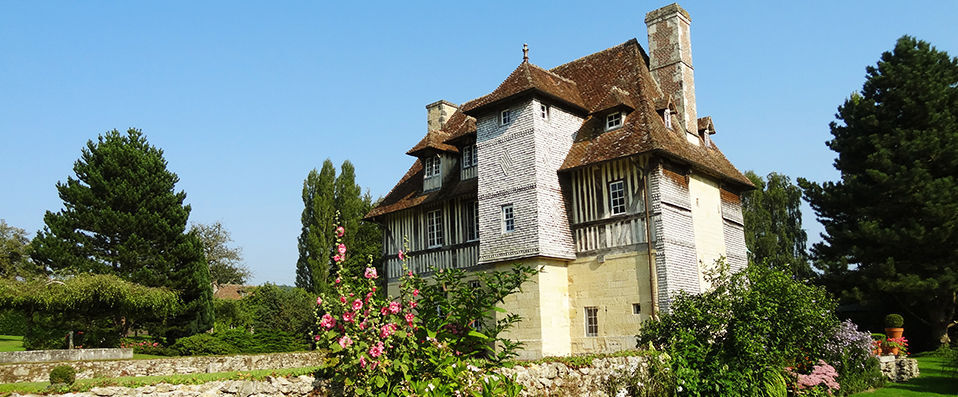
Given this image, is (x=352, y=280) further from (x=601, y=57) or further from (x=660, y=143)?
(x=601, y=57)

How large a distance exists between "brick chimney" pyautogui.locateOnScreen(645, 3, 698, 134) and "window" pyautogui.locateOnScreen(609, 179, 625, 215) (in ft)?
11.5

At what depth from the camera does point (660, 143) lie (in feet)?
60.7

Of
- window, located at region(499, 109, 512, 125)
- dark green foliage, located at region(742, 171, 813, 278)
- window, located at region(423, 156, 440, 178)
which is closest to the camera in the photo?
window, located at region(499, 109, 512, 125)

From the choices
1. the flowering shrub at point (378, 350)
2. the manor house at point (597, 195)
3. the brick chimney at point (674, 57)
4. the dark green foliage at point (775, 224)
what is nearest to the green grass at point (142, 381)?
the flowering shrub at point (378, 350)

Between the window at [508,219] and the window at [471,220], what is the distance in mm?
2037

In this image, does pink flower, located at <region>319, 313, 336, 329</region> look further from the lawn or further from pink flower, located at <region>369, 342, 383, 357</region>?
the lawn

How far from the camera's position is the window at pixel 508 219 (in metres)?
19.9

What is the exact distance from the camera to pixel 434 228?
23562 mm

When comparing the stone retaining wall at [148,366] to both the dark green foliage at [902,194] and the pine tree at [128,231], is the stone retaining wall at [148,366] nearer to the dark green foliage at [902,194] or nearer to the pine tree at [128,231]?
the pine tree at [128,231]

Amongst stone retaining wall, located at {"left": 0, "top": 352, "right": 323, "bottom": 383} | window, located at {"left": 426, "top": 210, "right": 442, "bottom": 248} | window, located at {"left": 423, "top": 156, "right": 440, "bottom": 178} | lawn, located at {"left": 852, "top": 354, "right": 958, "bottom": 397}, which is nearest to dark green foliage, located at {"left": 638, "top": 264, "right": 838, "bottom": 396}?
lawn, located at {"left": 852, "top": 354, "right": 958, "bottom": 397}

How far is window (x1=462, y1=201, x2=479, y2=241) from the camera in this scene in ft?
72.6

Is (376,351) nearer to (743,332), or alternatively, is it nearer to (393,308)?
(393,308)

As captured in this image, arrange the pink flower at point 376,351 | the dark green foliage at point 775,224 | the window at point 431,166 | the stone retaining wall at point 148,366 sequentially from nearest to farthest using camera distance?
the pink flower at point 376,351, the stone retaining wall at point 148,366, the window at point 431,166, the dark green foliage at point 775,224

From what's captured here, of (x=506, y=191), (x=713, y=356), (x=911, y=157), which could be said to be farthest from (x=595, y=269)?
(x=911, y=157)
